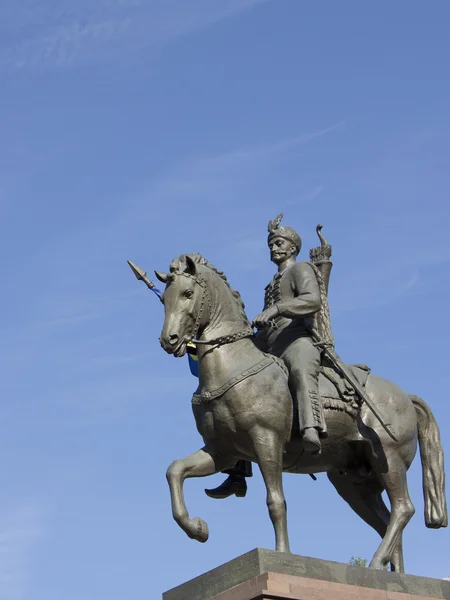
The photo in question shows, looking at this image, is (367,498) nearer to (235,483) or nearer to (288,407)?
(235,483)

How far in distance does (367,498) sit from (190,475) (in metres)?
2.57

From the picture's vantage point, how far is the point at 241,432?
14195mm

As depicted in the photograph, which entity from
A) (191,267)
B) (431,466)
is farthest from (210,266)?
(431,466)

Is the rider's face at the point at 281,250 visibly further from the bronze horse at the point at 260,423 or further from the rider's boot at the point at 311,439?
the rider's boot at the point at 311,439

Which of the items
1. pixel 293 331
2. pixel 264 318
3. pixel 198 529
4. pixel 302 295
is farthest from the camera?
pixel 293 331

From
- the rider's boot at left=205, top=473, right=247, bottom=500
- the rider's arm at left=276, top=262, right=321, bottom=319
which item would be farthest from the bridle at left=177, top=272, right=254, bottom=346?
the rider's boot at left=205, top=473, right=247, bottom=500

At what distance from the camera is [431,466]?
623 inches

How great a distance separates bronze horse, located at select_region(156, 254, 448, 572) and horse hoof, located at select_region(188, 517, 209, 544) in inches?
0.4

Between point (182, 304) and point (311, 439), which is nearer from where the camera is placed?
point (311, 439)

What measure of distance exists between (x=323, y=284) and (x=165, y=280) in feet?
7.98

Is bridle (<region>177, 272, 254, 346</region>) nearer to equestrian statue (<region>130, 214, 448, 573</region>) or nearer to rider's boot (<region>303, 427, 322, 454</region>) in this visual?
equestrian statue (<region>130, 214, 448, 573</region>)

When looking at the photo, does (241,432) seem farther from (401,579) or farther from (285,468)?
(401,579)

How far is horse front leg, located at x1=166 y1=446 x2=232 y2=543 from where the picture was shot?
45.9 ft

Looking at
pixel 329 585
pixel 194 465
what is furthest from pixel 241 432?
pixel 329 585
